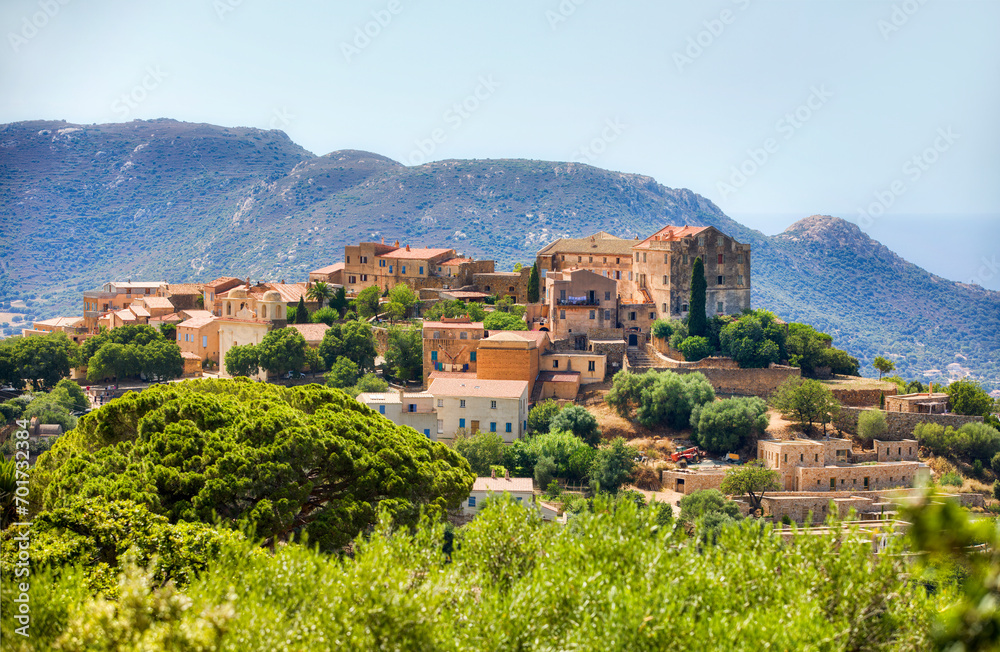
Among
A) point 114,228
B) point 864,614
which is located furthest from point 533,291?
point 114,228

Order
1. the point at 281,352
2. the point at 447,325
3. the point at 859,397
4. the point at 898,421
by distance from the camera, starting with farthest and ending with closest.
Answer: the point at 281,352 < the point at 447,325 < the point at 859,397 < the point at 898,421

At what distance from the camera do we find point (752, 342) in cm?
4566

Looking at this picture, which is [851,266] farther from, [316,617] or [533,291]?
[316,617]

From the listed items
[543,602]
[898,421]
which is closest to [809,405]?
[898,421]

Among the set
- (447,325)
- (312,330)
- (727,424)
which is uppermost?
(447,325)

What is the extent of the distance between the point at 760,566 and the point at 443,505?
1203 centimetres

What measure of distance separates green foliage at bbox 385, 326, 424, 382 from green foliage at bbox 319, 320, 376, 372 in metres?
2.10

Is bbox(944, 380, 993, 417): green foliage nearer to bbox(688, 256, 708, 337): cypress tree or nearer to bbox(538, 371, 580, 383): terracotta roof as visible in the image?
bbox(688, 256, 708, 337): cypress tree

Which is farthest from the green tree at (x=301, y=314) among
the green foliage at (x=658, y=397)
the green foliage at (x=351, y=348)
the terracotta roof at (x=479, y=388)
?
the green foliage at (x=658, y=397)

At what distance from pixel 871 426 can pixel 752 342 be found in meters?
6.70

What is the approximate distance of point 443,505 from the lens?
26.6m

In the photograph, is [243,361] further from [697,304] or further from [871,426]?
[871,426]

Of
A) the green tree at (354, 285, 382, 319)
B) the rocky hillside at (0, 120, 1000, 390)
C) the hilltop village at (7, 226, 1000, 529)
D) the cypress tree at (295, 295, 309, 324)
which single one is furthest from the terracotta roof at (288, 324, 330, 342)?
the rocky hillside at (0, 120, 1000, 390)

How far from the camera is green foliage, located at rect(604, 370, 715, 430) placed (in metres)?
41.7
